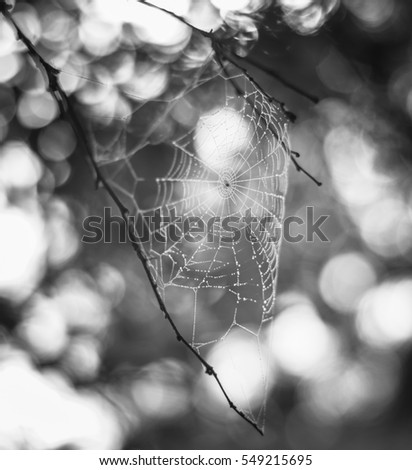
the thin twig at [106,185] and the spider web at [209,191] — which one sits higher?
the thin twig at [106,185]

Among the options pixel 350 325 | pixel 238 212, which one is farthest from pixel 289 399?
pixel 238 212

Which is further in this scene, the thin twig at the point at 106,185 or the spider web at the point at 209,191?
the spider web at the point at 209,191

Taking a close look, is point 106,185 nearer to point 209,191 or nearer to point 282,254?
point 209,191

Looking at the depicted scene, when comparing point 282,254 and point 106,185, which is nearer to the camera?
point 106,185

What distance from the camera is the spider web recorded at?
99.0 inches

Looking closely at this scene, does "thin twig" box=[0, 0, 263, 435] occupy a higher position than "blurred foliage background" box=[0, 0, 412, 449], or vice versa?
"thin twig" box=[0, 0, 263, 435]

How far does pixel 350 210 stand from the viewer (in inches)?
289

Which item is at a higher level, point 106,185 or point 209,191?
point 106,185

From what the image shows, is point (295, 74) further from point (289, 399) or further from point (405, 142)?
point (289, 399)

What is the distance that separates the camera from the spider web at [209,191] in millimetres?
2514

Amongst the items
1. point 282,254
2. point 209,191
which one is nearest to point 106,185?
point 209,191

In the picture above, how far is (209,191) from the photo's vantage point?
322cm
